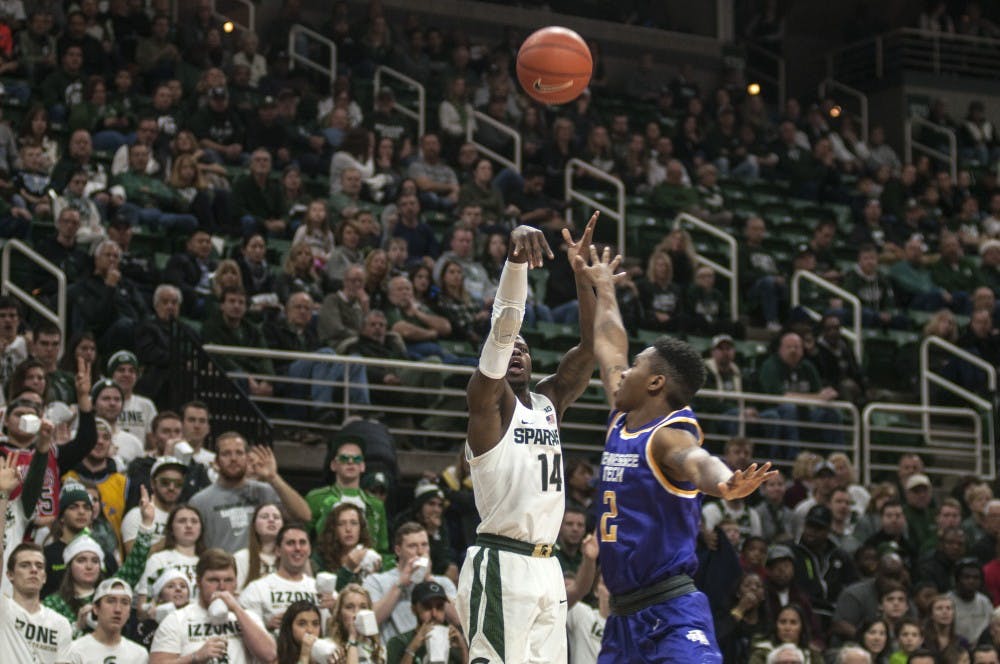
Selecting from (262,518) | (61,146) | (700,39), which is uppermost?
(700,39)

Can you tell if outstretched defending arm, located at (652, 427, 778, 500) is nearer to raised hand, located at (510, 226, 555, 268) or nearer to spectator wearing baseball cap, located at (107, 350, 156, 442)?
raised hand, located at (510, 226, 555, 268)

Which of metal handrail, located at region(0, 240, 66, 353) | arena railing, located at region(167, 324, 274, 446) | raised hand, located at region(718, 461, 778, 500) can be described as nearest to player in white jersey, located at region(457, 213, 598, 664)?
raised hand, located at region(718, 461, 778, 500)

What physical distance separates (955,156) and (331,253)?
43.3 ft

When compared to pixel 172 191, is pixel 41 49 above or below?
above

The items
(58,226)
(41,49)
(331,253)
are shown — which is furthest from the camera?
(41,49)

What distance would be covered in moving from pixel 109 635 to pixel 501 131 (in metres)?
12.1

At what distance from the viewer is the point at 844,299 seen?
1998 cm

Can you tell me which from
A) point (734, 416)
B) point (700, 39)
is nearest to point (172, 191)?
point (734, 416)

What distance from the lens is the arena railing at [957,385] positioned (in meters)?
18.3

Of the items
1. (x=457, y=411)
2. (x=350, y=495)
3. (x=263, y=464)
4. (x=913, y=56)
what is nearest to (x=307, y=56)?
(x=457, y=411)

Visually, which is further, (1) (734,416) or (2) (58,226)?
(1) (734,416)

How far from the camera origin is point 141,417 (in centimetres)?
1343

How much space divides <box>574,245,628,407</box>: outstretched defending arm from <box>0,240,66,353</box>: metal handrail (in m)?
6.09

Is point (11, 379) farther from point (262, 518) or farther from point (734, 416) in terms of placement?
point (734, 416)
